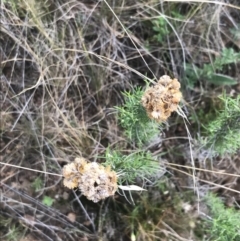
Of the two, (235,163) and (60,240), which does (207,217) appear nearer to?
(235,163)

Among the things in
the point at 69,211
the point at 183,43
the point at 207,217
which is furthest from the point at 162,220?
the point at 183,43

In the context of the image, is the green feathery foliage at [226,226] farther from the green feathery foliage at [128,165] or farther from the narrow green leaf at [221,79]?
the narrow green leaf at [221,79]

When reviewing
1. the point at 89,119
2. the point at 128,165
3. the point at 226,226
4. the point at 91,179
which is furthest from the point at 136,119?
the point at 89,119

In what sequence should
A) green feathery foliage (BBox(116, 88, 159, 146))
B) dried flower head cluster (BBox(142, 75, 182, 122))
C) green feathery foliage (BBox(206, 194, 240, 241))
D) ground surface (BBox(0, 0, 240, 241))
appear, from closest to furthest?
dried flower head cluster (BBox(142, 75, 182, 122)), green feathery foliage (BBox(116, 88, 159, 146)), green feathery foliage (BBox(206, 194, 240, 241)), ground surface (BBox(0, 0, 240, 241))

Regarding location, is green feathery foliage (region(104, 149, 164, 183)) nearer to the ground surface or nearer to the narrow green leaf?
the ground surface

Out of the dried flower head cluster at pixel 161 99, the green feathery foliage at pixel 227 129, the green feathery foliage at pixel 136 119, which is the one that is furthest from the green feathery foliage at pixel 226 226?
the dried flower head cluster at pixel 161 99

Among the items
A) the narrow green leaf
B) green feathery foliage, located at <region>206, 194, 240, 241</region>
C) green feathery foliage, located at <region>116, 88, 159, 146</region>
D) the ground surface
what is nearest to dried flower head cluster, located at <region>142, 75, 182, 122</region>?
green feathery foliage, located at <region>116, 88, 159, 146</region>

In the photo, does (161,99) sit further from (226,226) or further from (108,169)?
(226,226)
